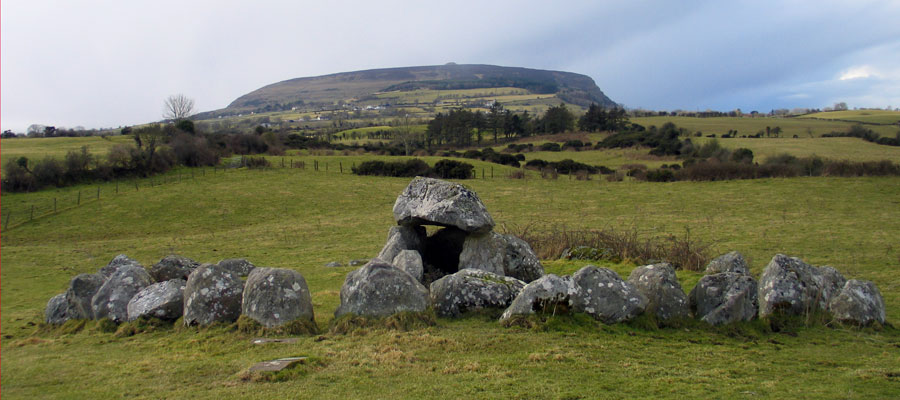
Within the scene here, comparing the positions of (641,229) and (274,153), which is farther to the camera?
(274,153)

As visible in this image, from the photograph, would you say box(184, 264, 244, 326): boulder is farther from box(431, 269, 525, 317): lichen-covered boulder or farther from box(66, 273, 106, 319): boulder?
box(431, 269, 525, 317): lichen-covered boulder

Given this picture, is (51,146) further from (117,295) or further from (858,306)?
(858,306)

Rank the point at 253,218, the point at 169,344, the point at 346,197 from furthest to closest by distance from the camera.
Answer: the point at 346,197
the point at 253,218
the point at 169,344

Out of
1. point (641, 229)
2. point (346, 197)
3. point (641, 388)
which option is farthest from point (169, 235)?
point (641, 388)

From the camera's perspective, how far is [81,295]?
40.8 ft

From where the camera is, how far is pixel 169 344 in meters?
9.98

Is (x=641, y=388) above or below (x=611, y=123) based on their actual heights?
below

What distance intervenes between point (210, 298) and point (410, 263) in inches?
194

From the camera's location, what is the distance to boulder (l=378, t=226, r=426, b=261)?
49.8 ft

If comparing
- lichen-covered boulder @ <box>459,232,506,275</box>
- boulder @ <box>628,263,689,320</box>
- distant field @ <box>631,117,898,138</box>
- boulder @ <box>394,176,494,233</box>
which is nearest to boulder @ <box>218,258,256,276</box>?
boulder @ <box>394,176,494,233</box>

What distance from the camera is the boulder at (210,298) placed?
10812mm

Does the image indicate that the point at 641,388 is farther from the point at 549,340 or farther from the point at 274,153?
the point at 274,153

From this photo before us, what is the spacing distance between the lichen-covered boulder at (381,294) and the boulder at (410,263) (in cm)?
300

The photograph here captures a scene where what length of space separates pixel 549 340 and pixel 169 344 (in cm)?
695
